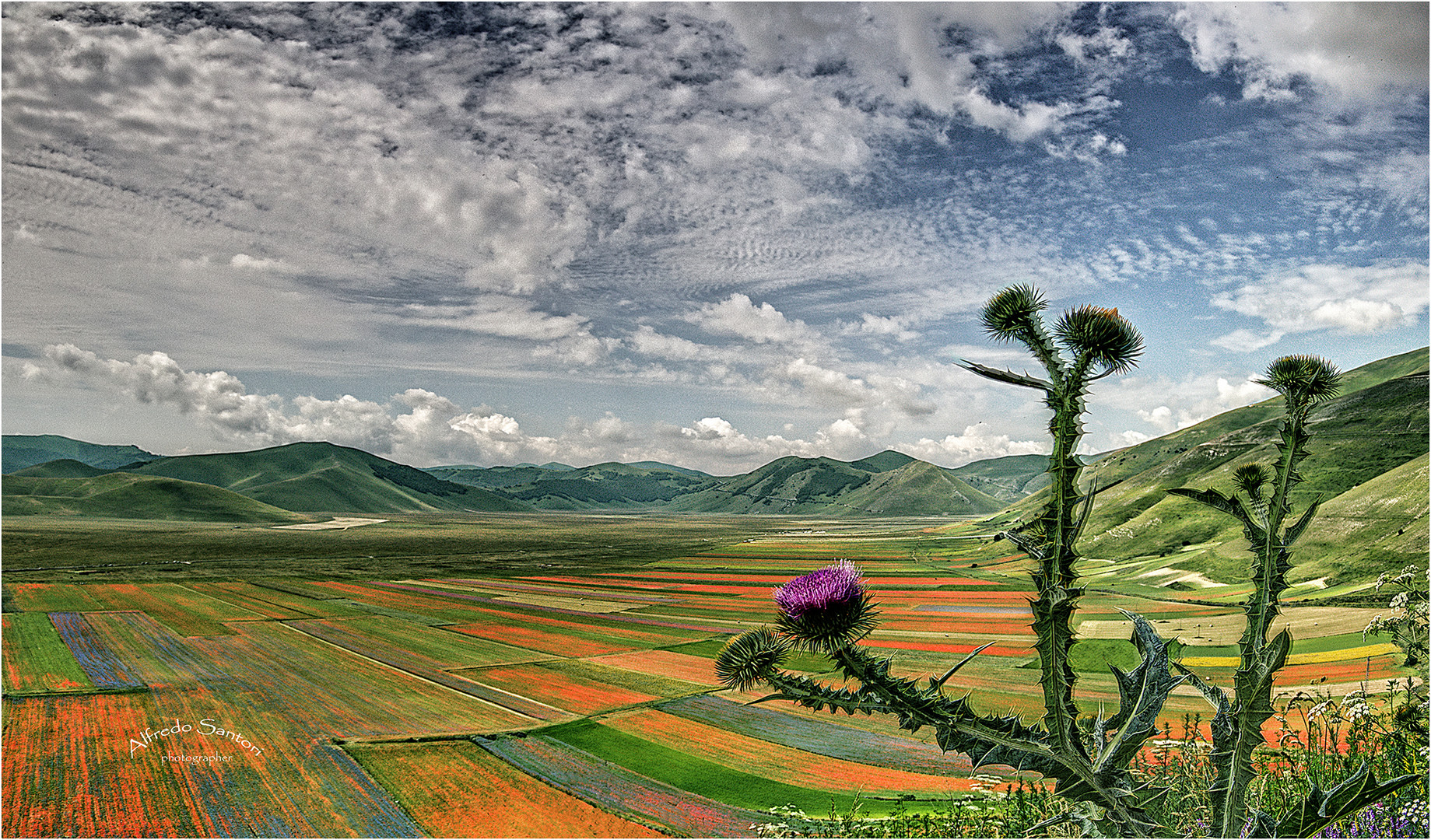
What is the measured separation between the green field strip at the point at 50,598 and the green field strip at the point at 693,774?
1586 inches

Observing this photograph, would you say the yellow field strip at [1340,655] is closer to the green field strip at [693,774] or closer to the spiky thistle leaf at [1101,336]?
the green field strip at [693,774]

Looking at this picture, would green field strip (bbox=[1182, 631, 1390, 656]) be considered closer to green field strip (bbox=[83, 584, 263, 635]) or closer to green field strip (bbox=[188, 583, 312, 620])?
green field strip (bbox=[83, 584, 263, 635])

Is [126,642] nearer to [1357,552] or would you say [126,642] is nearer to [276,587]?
[276,587]

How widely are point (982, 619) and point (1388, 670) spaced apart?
2064 centimetres

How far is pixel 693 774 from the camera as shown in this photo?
14.7 metres

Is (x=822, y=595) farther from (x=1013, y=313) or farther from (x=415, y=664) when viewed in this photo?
(x=415, y=664)

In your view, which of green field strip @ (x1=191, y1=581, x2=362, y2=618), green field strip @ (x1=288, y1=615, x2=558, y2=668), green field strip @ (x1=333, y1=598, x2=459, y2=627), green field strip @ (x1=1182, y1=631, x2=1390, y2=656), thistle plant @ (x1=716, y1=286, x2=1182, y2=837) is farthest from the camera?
green field strip @ (x1=191, y1=581, x2=362, y2=618)

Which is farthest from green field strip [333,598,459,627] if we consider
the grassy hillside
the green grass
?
the grassy hillside

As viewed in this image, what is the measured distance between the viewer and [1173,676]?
3.18 meters

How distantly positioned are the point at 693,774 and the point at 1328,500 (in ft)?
48.7

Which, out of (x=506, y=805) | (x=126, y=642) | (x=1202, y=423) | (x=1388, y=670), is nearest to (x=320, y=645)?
(x=126, y=642)

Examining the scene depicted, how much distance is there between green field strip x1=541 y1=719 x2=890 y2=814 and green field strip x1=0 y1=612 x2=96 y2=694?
17.6 metres

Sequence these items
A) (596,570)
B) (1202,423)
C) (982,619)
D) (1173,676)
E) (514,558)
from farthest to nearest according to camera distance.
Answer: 1. (1202,423)
2. (514,558)
3. (596,570)
4. (982,619)
5. (1173,676)

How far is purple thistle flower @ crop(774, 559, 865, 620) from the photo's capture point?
316 centimetres
